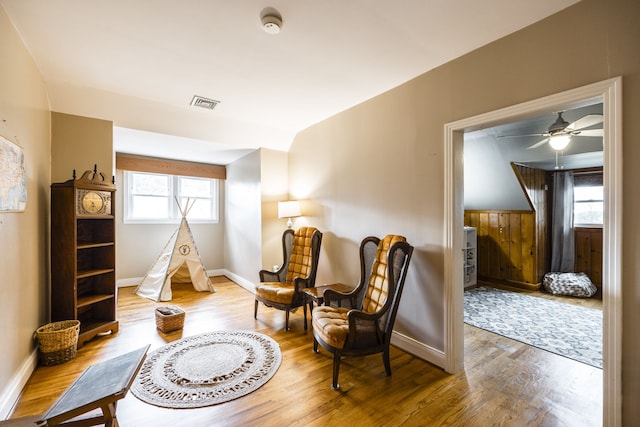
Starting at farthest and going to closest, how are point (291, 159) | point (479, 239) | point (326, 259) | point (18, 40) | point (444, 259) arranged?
point (479, 239)
point (291, 159)
point (326, 259)
point (444, 259)
point (18, 40)

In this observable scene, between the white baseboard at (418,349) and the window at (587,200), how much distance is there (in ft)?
15.3

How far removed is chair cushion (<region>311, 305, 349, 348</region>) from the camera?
2.18 meters

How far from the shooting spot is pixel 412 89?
2.68 metres

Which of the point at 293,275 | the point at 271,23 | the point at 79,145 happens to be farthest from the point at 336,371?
the point at 79,145

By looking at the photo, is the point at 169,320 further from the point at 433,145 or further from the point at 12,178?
the point at 433,145

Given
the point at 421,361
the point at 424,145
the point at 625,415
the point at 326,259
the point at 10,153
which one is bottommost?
the point at 421,361

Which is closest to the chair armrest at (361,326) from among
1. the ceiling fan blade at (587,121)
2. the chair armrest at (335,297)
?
the chair armrest at (335,297)

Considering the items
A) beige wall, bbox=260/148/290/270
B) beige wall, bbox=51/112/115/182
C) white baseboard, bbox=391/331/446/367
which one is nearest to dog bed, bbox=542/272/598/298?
white baseboard, bbox=391/331/446/367

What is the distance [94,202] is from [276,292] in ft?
6.94

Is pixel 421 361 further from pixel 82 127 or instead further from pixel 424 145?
pixel 82 127

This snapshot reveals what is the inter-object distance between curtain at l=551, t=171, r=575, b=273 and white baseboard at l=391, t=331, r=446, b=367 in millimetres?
4148

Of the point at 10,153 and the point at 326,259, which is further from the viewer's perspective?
the point at 326,259

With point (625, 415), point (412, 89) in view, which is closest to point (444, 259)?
point (625, 415)

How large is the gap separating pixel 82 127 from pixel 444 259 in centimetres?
392
